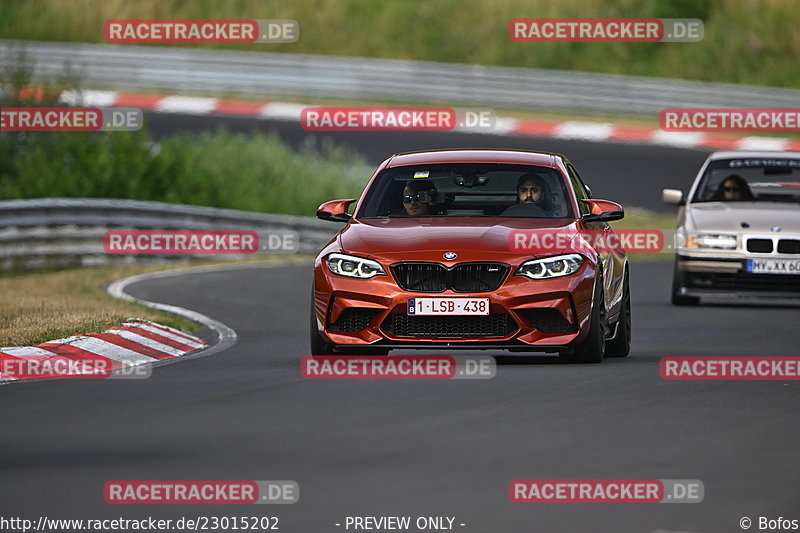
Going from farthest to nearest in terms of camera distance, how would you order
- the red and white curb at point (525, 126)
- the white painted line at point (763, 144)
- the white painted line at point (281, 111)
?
the white painted line at point (281, 111), the red and white curb at point (525, 126), the white painted line at point (763, 144)

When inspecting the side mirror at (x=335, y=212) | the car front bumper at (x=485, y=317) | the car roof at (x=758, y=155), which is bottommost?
the car front bumper at (x=485, y=317)

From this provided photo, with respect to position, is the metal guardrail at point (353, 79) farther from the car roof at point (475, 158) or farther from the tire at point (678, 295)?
the car roof at point (475, 158)

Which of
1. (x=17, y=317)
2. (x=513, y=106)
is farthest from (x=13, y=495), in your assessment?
(x=513, y=106)

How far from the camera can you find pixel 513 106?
38.2 metres

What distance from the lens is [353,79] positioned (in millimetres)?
39500

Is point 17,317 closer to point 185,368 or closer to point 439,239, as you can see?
point 185,368

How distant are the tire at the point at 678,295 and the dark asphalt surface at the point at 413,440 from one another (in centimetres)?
562

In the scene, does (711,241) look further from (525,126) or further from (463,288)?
(525,126)

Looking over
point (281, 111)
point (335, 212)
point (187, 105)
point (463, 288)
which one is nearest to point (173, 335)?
point (335, 212)

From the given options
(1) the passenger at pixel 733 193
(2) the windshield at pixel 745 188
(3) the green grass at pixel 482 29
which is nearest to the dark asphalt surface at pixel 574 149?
(3) the green grass at pixel 482 29

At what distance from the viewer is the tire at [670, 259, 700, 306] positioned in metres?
18.6

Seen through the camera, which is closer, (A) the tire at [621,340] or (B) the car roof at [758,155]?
(A) the tire at [621,340]

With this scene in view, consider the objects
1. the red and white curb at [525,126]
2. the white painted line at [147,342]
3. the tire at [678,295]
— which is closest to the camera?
the white painted line at [147,342]

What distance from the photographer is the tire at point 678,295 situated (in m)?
18.6
